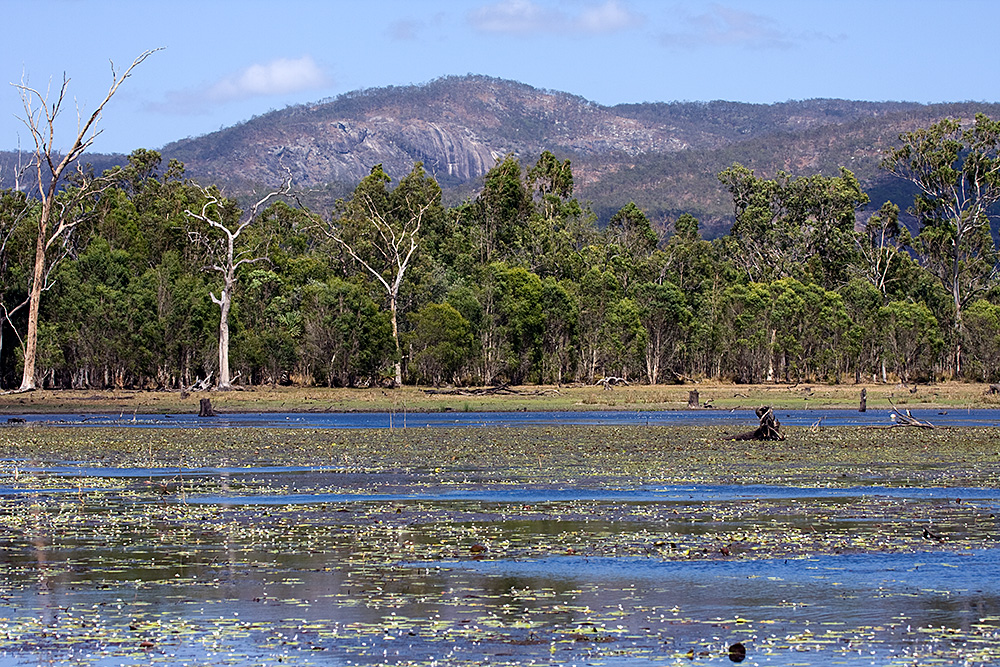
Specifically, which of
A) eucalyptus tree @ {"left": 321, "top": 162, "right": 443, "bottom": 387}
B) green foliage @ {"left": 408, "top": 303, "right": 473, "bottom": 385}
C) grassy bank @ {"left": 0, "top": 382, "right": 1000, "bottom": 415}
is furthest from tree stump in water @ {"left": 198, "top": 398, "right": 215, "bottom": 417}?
green foliage @ {"left": 408, "top": 303, "right": 473, "bottom": 385}

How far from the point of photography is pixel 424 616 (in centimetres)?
1345

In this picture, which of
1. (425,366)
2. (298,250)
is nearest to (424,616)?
(425,366)

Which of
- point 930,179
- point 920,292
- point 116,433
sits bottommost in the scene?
point 116,433

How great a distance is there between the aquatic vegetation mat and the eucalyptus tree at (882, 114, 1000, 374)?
82.1m

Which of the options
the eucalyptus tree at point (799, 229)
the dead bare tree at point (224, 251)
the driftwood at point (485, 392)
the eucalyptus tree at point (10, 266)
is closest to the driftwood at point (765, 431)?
the driftwood at point (485, 392)

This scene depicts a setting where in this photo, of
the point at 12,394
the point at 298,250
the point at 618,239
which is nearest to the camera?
the point at 12,394

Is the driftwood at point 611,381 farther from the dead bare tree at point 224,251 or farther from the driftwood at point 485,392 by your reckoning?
the dead bare tree at point 224,251

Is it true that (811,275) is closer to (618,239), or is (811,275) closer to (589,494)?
(618,239)

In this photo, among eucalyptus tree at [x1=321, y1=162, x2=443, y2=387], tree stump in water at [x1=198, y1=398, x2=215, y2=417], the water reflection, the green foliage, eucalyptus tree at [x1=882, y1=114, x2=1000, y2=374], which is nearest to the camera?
the water reflection

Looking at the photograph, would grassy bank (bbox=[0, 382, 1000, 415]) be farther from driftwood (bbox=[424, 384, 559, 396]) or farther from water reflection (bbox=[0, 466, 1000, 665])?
water reflection (bbox=[0, 466, 1000, 665])

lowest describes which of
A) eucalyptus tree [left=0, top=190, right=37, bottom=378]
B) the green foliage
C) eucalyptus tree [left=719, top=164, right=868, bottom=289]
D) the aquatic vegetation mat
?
the aquatic vegetation mat

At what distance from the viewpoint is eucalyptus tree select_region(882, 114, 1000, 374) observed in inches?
4284

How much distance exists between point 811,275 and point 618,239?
18730mm

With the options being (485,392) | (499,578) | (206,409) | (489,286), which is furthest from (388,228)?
(499,578)
